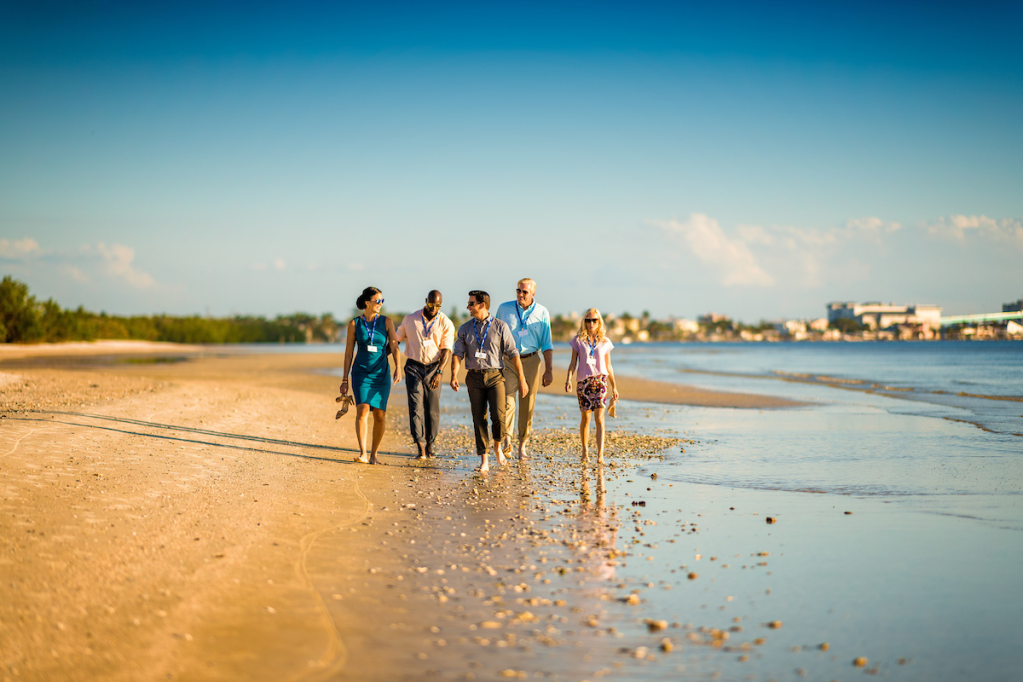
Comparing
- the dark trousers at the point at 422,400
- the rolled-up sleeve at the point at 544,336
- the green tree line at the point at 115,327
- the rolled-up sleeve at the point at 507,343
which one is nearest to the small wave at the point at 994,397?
the rolled-up sleeve at the point at 544,336

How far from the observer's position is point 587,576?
5.14m

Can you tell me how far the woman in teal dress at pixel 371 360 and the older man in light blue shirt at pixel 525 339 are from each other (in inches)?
64.9

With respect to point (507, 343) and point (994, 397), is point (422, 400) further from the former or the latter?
Answer: point (994, 397)

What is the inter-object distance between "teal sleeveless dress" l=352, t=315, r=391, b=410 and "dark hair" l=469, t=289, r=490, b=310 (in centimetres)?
133

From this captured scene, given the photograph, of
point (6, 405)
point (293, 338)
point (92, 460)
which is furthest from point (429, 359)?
point (293, 338)

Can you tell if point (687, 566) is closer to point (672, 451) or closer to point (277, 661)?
point (277, 661)

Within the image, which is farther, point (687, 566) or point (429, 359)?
point (429, 359)

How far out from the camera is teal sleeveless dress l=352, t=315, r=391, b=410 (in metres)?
9.85

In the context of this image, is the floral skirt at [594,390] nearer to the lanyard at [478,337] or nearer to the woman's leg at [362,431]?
the lanyard at [478,337]

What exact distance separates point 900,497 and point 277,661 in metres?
7.08

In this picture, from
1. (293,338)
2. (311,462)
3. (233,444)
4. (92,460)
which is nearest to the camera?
(92,460)

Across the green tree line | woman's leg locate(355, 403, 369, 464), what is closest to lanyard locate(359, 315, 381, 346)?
woman's leg locate(355, 403, 369, 464)

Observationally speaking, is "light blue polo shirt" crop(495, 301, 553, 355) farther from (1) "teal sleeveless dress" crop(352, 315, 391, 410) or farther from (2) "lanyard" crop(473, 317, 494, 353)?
(1) "teal sleeveless dress" crop(352, 315, 391, 410)

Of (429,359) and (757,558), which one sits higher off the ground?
(429,359)
